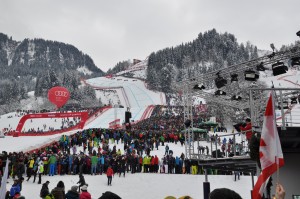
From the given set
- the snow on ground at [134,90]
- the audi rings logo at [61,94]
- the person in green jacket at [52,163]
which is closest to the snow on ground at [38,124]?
the audi rings logo at [61,94]

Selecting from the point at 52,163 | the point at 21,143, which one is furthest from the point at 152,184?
the point at 21,143

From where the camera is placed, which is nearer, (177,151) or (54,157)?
(54,157)

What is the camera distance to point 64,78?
123125 mm

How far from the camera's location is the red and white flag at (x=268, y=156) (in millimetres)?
4328

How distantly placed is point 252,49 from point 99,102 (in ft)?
274

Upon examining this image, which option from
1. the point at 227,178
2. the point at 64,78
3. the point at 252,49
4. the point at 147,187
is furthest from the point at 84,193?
the point at 252,49

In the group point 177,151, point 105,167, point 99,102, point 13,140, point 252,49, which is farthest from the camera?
point 252,49

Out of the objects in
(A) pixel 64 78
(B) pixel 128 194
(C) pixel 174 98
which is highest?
(A) pixel 64 78

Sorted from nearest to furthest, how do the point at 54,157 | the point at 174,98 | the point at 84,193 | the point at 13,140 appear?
the point at 84,193 → the point at 54,157 → the point at 13,140 → the point at 174,98

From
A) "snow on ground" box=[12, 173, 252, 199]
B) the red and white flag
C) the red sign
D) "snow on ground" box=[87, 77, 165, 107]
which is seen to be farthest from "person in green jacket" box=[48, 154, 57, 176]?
"snow on ground" box=[87, 77, 165, 107]

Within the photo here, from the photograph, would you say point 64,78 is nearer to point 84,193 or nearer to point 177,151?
point 177,151

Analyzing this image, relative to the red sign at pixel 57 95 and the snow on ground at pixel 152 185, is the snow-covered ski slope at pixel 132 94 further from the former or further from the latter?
the snow on ground at pixel 152 185

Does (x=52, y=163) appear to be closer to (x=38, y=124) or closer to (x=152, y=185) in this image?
(x=152, y=185)

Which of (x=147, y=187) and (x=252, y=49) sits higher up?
(x=252, y=49)
